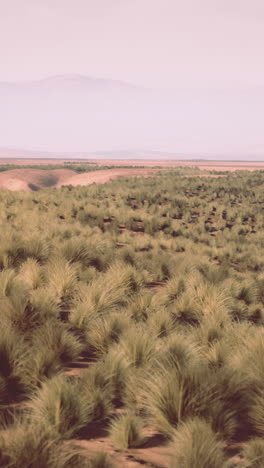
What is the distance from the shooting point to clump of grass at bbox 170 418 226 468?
2.82 meters

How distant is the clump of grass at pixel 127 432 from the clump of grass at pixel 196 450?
35 cm

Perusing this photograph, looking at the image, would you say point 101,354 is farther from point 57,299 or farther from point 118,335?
point 57,299

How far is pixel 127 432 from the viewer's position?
341 cm

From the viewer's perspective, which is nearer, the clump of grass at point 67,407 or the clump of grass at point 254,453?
the clump of grass at point 254,453

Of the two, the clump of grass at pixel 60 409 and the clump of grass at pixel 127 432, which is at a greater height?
the clump of grass at pixel 60 409

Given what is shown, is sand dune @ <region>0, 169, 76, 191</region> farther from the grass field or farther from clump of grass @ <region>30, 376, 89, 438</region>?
clump of grass @ <region>30, 376, 89, 438</region>

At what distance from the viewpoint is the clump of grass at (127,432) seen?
3391mm

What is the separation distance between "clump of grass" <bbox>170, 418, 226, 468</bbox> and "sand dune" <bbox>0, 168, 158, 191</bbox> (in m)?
42.8

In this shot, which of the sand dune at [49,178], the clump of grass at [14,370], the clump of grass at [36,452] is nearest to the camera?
the clump of grass at [36,452]

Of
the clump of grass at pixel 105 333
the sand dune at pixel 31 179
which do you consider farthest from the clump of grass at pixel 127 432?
the sand dune at pixel 31 179

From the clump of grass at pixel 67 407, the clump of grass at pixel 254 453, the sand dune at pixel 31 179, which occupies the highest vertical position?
the sand dune at pixel 31 179

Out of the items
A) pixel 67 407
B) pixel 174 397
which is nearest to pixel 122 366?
pixel 174 397

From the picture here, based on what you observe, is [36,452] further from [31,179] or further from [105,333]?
[31,179]

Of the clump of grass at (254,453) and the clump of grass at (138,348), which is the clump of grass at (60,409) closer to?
the clump of grass at (138,348)
